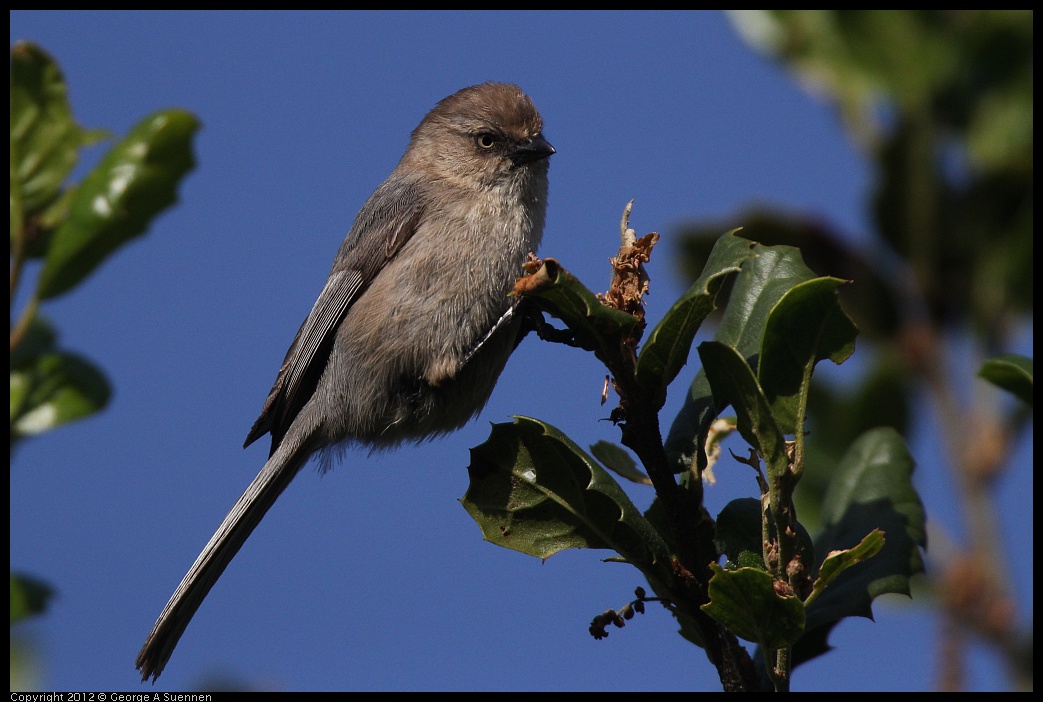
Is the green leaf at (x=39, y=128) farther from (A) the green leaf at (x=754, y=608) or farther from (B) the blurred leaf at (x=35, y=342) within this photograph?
(A) the green leaf at (x=754, y=608)

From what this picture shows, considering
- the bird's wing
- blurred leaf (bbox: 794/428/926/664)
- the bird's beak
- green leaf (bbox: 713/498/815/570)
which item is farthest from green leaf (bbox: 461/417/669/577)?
the bird's beak

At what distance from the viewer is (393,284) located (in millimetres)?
3883

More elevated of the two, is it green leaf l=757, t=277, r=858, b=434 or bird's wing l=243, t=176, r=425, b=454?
bird's wing l=243, t=176, r=425, b=454

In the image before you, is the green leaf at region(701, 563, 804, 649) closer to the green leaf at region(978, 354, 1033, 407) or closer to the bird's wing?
the green leaf at region(978, 354, 1033, 407)

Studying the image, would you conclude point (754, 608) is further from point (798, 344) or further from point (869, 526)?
point (869, 526)

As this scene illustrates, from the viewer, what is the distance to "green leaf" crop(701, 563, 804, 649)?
1.71 meters

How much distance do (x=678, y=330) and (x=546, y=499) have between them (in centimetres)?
45

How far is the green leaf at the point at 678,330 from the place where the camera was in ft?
6.07

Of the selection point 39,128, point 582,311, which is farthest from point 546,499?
point 39,128

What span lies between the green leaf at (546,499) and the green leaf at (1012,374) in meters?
0.76

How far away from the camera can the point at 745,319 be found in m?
2.20

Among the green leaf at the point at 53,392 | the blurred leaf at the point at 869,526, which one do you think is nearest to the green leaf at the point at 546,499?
the blurred leaf at the point at 869,526

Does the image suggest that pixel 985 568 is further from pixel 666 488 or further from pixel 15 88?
pixel 15 88

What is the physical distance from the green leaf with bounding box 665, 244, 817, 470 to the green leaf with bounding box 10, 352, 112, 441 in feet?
4.39
